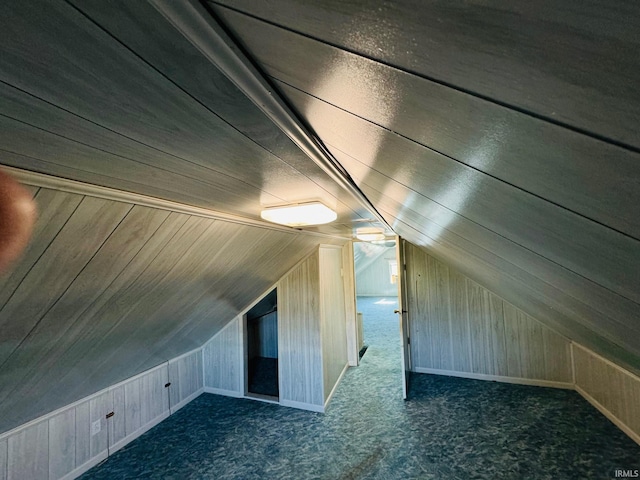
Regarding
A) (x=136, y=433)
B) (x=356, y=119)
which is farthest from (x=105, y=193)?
(x=136, y=433)

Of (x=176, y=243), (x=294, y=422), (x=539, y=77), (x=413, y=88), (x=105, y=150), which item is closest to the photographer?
(x=539, y=77)

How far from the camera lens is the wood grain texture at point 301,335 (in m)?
3.31

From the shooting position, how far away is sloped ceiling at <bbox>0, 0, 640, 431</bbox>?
0.79 ft

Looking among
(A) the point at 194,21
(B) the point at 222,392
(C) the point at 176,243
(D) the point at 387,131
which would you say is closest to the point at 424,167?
(D) the point at 387,131

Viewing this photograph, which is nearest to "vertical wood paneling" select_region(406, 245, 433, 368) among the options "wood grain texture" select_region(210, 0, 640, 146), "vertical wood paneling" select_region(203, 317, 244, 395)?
"vertical wood paneling" select_region(203, 317, 244, 395)

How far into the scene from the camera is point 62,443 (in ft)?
7.57

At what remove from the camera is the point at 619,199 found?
379mm

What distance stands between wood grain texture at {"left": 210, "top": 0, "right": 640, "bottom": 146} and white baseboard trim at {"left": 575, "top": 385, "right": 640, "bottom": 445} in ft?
12.3

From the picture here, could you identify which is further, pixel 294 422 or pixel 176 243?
pixel 294 422

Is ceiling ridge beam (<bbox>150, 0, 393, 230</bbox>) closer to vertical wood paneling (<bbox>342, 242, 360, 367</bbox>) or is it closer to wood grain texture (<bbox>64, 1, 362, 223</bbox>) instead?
wood grain texture (<bbox>64, 1, 362, 223</bbox>)

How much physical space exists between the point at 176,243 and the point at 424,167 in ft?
4.81

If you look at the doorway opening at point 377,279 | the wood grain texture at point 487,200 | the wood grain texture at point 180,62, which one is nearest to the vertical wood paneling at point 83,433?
the wood grain texture at point 180,62

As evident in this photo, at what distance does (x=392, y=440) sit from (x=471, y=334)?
1.97 m

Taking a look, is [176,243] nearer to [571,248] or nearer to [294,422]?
[571,248]
